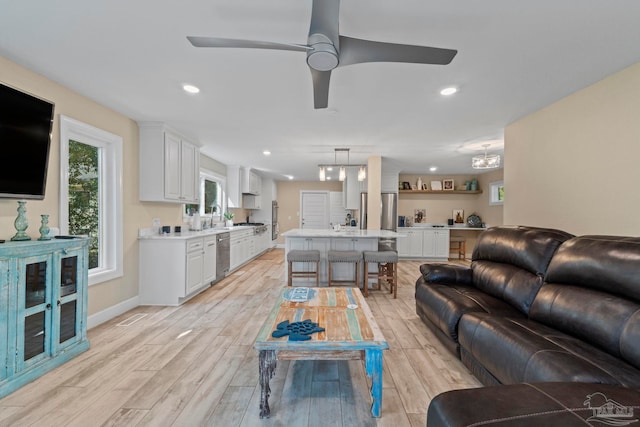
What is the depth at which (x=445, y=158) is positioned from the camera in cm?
570

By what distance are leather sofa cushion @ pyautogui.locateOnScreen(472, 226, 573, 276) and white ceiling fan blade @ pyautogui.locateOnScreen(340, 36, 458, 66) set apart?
175 cm

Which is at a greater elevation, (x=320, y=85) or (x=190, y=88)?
(x=190, y=88)

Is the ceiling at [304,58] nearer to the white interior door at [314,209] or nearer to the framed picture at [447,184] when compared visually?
the framed picture at [447,184]

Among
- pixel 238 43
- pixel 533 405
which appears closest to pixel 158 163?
pixel 238 43

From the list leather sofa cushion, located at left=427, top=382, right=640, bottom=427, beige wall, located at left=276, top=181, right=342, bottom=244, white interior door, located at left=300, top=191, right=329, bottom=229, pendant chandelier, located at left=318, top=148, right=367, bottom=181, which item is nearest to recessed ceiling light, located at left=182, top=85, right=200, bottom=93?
pendant chandelier, located at left=318, top=148, right=367, bottom=181

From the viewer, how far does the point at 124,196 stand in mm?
3453

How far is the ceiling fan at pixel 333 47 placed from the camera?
4.43 ft

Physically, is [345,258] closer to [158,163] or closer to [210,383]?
[210,383]

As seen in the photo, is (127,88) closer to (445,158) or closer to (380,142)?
(380,142)

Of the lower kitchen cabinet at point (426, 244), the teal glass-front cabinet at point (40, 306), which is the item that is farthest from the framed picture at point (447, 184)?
the teal glass-front cabinet at point (40, 306)

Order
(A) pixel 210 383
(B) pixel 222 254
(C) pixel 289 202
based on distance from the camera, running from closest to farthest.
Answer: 1. (A) pixel 210 383
2. (B) pixel 222 254
3. (C) pixel 289 202

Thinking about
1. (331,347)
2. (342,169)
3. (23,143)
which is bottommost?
(331,347)

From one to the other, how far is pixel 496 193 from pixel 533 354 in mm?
6618

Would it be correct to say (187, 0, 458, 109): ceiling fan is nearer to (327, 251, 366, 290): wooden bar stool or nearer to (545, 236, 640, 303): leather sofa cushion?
(545, 236, 640, 303): leather sofa cushion
